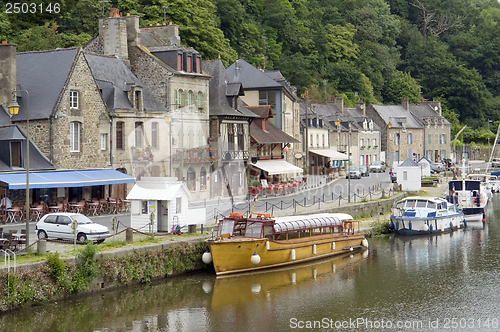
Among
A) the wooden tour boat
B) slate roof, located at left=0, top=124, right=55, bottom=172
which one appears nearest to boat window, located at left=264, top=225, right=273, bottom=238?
the wooden tour boat

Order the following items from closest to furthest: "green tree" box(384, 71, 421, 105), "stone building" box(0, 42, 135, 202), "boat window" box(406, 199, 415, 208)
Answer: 1. "stone building" box(0, 42, 135, 202)
2. "boat window" box(406, 199, 415, 208)
3. "green tree" box(384, 71, 421, 105)

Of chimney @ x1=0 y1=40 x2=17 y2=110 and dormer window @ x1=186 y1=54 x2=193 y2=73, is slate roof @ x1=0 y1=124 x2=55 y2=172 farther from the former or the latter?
dormer window @ x1=186 y1=54 x2=193 y2=73

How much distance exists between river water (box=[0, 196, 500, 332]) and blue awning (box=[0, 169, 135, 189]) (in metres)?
9.91

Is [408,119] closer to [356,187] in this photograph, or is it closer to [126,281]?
[356,187]

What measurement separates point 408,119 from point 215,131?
45.3 metres

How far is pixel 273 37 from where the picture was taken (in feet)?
291

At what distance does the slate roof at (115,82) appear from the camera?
125ft

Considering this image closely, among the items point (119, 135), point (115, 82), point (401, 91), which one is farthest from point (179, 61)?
point (401, 91)

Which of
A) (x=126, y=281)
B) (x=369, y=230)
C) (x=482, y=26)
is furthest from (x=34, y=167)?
(x=482, y=26)

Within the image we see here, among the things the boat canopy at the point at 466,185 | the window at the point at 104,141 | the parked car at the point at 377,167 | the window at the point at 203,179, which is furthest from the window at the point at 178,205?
the parked car at the point at 377,167

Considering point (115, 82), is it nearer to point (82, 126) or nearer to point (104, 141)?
point (104, 141)

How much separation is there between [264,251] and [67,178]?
38.5ft

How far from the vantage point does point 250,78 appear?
186 ft

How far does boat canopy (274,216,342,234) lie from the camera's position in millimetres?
29000
